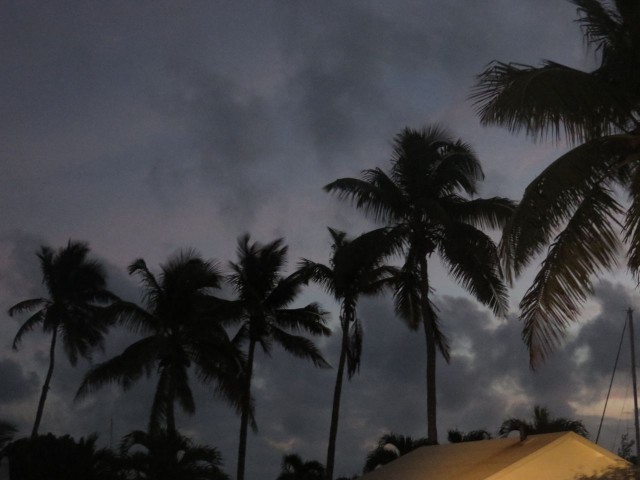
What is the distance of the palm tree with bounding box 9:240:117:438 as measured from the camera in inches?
1843

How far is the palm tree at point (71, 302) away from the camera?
46812 mm

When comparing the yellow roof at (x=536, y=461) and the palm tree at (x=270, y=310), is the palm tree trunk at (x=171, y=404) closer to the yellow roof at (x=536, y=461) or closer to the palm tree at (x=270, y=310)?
the palm tree at (x=270, y=310)

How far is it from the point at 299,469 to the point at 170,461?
8589 millimetres

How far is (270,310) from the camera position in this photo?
36938 mm

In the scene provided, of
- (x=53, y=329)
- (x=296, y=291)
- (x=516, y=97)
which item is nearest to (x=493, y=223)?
(x=296, y=291)

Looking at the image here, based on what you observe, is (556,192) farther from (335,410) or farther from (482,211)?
(335,410)

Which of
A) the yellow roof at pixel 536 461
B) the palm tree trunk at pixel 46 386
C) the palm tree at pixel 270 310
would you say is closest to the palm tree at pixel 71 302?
the palm tree trunk at pixel 46 386

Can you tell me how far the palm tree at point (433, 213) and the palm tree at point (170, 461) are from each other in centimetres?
672

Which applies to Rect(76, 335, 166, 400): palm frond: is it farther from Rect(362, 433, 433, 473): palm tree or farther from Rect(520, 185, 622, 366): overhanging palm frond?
Rect(520, 185, 622, 366): overhanging palm frond

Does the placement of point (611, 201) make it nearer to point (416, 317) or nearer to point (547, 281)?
point (547, 281)

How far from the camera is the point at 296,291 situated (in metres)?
37.1

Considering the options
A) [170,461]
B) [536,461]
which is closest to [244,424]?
[170,461]

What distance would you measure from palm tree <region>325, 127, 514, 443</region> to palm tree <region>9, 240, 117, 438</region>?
22642 mm

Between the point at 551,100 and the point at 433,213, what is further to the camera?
the point at 433,213
